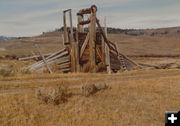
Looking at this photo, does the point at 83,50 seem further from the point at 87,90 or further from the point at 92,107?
the point at 92,107

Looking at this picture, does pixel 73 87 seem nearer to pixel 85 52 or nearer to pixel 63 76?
pixel 63 76

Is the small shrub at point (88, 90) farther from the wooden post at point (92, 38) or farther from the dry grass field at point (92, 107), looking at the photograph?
the wooden post at point (92, 38)

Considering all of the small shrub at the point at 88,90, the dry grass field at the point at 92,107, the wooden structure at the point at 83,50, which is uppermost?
the wooden structure at the point at 83,50

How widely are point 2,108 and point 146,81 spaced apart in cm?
755

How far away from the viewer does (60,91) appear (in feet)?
26.5

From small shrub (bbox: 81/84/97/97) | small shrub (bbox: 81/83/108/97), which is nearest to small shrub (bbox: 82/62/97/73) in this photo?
small shrub (bbox: 81/83/108/97)

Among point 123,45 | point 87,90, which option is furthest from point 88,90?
point 123,45

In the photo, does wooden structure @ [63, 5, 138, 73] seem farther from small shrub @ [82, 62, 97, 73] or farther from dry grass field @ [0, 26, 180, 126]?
dry grass field @ [0, 26, 180, 126]

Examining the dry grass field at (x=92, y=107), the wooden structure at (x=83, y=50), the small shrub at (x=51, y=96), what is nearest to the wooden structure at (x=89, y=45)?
the wooden structure at (x=83, y=50)

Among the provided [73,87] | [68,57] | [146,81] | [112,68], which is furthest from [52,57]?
[146,81]

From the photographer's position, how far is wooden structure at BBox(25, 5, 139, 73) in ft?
50.1

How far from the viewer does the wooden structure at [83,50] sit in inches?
602

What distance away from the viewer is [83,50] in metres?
15.7

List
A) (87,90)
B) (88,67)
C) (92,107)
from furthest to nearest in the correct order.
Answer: (88,67) → (87,90) → (92,107)
